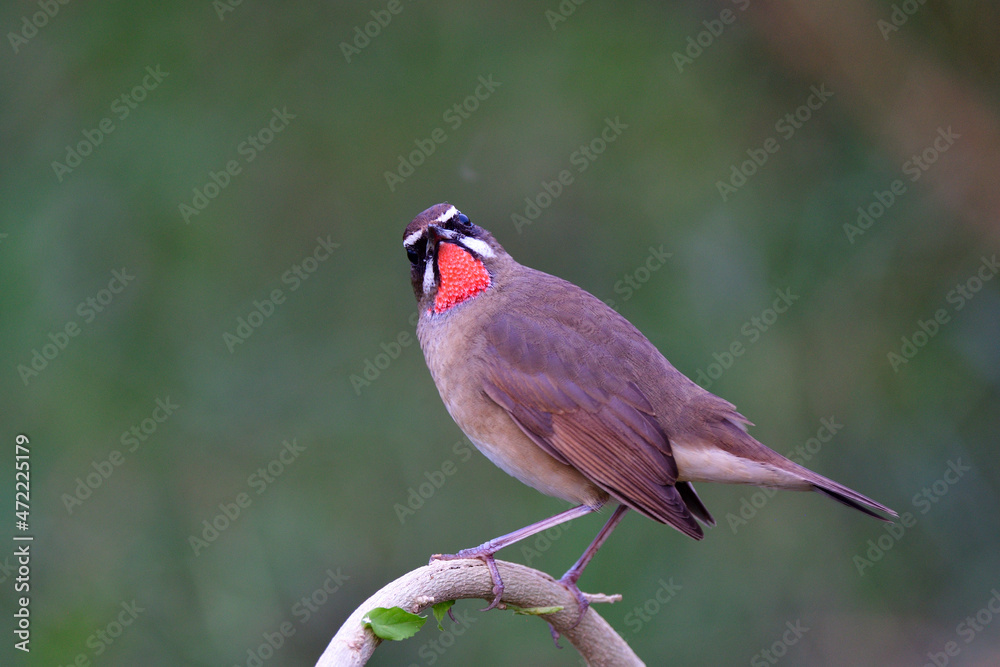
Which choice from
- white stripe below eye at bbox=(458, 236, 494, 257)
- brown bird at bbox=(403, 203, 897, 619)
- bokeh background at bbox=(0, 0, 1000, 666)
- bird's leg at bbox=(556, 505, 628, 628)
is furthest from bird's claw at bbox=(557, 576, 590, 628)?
bokeh background at bbox=(0, 0, 1000, 666)

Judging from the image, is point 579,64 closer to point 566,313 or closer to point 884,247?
point 884,247

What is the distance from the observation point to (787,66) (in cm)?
752

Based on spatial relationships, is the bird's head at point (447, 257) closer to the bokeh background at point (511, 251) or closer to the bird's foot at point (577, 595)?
the bird's foot at point (577, 595)

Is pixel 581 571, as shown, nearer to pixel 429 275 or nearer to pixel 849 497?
pixel 849 497

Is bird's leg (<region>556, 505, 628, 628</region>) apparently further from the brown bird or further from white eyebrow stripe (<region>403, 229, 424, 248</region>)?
white eyebrow stripe (<region>403, 229, 424, 248</region>)

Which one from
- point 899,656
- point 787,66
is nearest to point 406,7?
point 787,66

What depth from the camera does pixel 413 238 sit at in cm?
400

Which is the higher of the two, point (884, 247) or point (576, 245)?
point (884, 247)

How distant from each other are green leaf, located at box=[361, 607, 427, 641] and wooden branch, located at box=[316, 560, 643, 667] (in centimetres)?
2

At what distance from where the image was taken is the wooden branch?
2508 mm

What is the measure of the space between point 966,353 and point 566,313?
3.73 m

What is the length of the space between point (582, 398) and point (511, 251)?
132 inches

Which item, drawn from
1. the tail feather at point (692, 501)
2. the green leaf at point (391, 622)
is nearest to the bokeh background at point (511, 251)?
the tail feather at point (692, 501)

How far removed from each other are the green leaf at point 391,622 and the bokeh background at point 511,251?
358 centimetres
